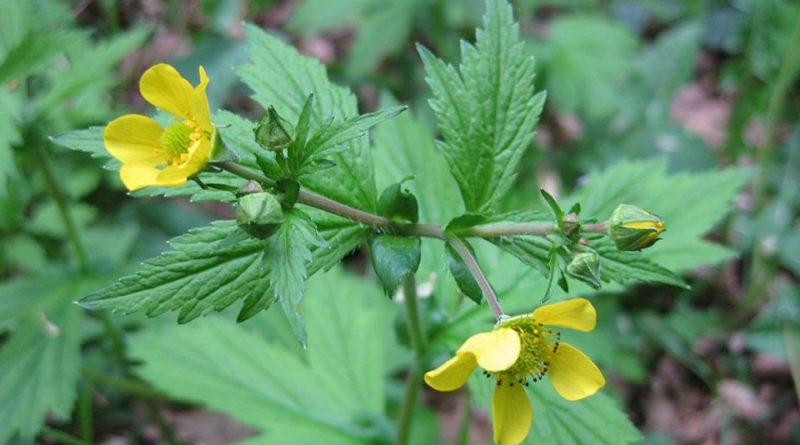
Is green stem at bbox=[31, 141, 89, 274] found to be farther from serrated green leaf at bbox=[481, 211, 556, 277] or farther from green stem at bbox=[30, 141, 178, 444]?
serrated green leaf at bbox=[481, 211, 556, 277]

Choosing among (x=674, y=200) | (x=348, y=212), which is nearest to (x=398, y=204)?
(x=348, y=212)

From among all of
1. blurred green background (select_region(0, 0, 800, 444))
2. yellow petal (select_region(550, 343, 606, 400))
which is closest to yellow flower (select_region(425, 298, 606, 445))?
yellow petal (select_region(550, 343, 606, 400))

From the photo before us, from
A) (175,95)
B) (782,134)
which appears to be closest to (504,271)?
(175,95)

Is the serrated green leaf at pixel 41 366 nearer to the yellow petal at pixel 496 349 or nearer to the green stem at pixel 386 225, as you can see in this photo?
the green stem at pixel 386 225

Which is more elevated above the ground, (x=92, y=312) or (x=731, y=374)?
(x=92, y=312)

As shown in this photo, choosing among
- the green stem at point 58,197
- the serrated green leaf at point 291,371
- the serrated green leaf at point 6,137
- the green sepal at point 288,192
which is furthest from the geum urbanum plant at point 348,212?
the green stem at point 58,197

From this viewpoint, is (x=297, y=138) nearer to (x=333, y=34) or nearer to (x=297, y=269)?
(x=297, y=269)
